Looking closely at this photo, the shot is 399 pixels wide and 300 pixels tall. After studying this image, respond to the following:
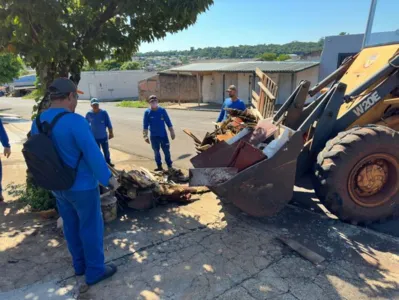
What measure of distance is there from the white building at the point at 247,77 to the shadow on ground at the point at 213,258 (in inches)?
694

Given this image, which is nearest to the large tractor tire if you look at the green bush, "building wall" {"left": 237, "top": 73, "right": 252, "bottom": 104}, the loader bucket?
the loader bucket

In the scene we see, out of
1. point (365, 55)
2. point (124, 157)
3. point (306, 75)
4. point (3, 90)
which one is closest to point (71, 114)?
point (365, 55)

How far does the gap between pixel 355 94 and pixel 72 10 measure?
3.93 meters

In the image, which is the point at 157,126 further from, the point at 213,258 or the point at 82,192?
the point at 82,192

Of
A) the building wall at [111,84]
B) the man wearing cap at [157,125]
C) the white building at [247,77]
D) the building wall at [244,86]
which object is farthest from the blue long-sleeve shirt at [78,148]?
the building wall at [111,84]

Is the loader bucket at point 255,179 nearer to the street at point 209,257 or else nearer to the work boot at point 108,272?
the street at point 209,257

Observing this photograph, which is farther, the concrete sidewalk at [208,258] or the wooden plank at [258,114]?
the wooden plank at [258,114]

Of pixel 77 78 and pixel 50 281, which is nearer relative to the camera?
pixel 50 281

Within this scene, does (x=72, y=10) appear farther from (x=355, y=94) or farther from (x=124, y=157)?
(x=124, y=157)

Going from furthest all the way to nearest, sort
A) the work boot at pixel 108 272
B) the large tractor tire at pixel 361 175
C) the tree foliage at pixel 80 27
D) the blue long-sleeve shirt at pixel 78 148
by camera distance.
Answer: the tree foliage at pixel 80 27
the large tractor tire at pixel 361 175
the work boot at pixel 108 272
the blue long-sleeve shirt at pixel 78 148

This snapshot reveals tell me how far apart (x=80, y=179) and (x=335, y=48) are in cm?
1878

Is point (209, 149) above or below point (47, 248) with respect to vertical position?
above

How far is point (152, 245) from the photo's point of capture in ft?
12.2

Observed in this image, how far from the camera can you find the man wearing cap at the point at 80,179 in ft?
9.07
